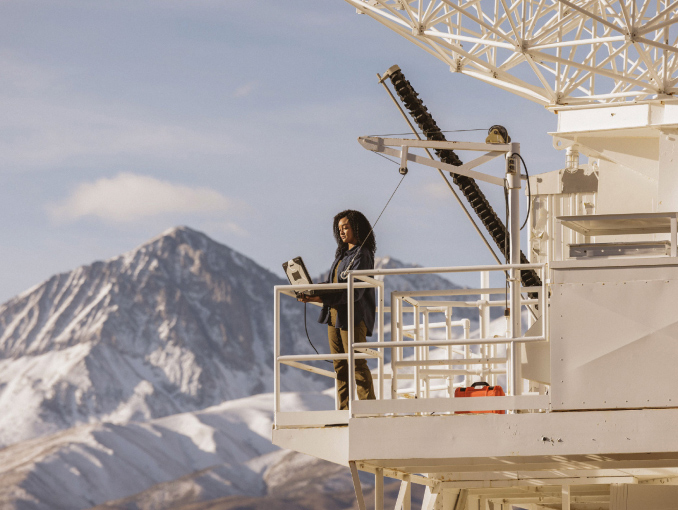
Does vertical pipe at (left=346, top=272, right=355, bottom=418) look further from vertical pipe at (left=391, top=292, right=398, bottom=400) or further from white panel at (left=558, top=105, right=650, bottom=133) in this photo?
white panel at (left=558, top=105, right=650, bottom=133)

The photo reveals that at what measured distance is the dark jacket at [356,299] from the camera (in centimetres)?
1165

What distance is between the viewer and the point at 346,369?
12.2 metres

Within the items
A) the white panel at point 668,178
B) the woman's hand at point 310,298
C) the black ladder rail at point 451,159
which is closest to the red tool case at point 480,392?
the woman's hand at point 310,298

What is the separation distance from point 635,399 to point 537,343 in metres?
1.14

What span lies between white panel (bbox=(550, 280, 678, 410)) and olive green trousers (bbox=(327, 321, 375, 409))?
2334 mm

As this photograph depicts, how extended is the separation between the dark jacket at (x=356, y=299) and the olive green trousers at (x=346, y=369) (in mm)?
108

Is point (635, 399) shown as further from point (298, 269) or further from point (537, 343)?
point (298, 269)

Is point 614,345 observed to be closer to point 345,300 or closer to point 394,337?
point 394,337

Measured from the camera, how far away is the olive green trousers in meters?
11.8

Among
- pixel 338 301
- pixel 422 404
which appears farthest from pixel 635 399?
pixel 338 301

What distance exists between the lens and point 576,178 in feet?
64.4

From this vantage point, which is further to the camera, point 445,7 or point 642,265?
point 445,7

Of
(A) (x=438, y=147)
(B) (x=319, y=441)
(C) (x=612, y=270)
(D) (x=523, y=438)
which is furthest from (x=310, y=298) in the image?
(C) (x=612, y=270)

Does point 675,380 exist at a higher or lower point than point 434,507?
higher
